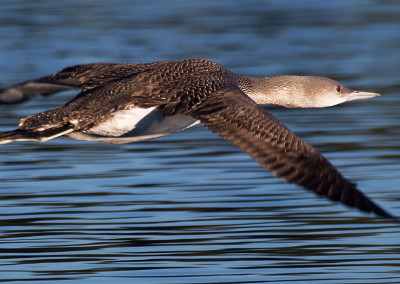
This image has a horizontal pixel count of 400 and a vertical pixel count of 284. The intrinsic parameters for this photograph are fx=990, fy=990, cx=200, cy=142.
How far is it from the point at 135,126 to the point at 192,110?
27.0 inches

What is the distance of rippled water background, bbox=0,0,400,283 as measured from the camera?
20.7 feet

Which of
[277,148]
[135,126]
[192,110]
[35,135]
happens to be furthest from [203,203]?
[277,148]

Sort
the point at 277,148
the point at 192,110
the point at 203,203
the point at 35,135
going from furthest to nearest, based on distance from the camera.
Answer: the point at 203,203, the point at 35,135, the point at 192,110, the point at 277,148

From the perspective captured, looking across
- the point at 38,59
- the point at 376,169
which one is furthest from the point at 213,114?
the point at 38,59

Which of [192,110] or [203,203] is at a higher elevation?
[192,110]

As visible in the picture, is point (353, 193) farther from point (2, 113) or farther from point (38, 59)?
point (38, 59)

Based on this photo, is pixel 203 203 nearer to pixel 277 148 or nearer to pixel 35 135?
pixel 35 135

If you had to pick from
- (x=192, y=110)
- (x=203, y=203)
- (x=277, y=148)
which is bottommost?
(x=203, y=203)

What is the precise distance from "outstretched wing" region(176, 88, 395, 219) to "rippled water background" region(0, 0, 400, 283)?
0.54 metres

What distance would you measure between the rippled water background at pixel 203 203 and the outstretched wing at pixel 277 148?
1.76 feet

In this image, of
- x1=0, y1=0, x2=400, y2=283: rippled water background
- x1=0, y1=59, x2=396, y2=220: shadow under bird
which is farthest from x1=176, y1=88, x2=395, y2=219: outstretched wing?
x1=0, y1=0, x2=400, y2=283: rippled water background

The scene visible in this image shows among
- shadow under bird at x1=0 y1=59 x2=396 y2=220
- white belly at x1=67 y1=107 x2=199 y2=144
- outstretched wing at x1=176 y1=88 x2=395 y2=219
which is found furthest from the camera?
white belly at x1=67 y1=107 x2=199 y2=144

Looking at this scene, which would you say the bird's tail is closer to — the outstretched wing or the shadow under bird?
the shadow under bird

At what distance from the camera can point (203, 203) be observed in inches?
309
